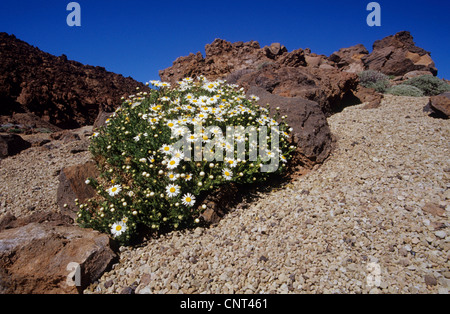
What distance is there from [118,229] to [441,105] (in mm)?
8481

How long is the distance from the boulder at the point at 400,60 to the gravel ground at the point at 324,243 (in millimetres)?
20318

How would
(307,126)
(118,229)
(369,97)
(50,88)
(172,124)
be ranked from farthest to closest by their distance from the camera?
1. (50,88)
2. (369,97)
3. (307,126)
4. (172,124)
5. (118,229)

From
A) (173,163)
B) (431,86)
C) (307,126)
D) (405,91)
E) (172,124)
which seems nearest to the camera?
(173,163)

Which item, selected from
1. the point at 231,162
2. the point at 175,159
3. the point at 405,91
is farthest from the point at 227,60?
the point at 175,159

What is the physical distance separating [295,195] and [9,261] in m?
4.11

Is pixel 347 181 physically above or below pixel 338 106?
below

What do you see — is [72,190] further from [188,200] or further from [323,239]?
[323,239]

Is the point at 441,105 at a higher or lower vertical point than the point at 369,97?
lower

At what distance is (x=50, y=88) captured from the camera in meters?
13.5

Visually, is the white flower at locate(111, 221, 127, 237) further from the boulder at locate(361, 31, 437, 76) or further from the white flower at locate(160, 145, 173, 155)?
the boulder at locate(361, 31, 437, 76)

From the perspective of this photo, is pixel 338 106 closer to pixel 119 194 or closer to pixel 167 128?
pixel 167 128

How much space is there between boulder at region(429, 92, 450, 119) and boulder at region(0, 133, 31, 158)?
1202 centimetres
